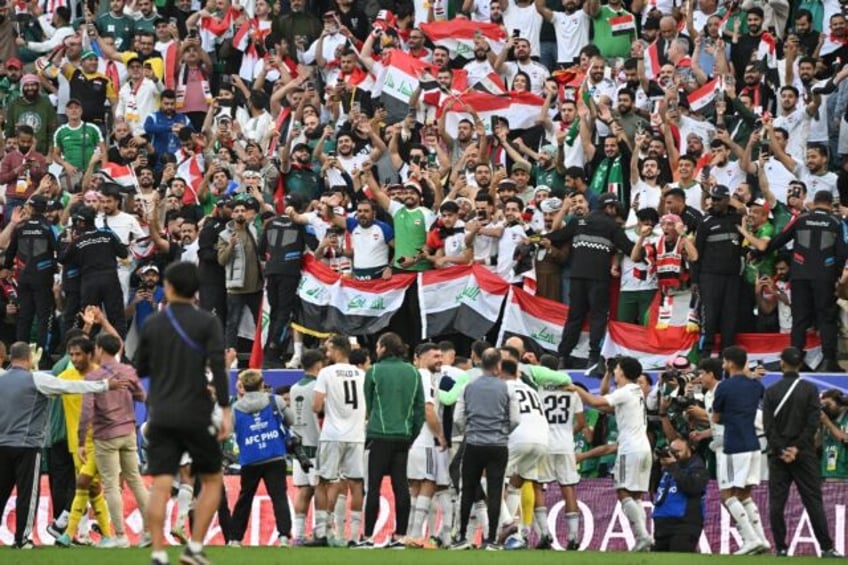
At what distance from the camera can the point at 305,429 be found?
20859 mm

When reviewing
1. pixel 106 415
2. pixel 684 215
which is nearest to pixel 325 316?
pixel 684 215

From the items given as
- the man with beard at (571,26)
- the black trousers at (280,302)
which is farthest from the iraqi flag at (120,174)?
the man with beard at (571,26)

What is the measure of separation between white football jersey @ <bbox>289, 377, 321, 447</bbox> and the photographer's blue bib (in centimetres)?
58

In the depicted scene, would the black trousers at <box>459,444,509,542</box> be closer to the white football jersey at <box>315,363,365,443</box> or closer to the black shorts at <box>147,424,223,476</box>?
the white football jersey at <box>315,363,365,443</box>

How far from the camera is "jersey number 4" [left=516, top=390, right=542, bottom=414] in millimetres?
19797

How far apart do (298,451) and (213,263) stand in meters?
6.89

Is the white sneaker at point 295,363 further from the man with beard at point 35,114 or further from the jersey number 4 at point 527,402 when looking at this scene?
the man with beard at point 35,114

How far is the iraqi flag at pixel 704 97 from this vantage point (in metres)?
28.2

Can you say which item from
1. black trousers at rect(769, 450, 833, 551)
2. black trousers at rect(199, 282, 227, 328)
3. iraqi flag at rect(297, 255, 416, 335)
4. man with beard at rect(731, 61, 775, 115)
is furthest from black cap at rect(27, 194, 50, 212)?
black trousers at rect(769, 450, 833, 551)

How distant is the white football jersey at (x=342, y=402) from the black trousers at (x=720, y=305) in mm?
5688

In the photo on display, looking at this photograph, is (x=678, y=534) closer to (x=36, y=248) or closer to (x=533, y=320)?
(x=533, y=320)

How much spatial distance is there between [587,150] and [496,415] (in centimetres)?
884

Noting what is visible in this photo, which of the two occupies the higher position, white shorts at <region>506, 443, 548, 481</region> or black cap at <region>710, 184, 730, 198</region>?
black cap at <region>710, 184, 730, 198</region>

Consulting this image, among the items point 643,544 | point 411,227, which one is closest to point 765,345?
point 643,544
